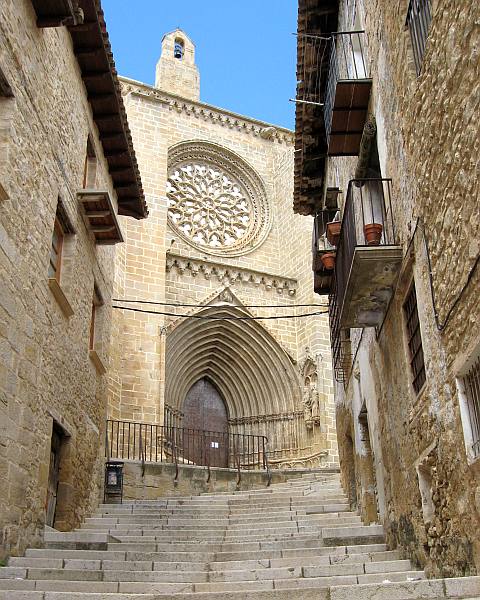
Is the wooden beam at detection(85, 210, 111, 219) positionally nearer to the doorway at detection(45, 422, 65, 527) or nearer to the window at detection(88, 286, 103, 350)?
the window at detection(88, 286, 103, 350)

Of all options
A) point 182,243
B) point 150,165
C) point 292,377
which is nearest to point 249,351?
point 292,377

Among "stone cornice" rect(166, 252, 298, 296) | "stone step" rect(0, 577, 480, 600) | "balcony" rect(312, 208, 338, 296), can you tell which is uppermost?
"stone cornice" rect(166, 252, 298, 296)

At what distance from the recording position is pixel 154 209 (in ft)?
73.8

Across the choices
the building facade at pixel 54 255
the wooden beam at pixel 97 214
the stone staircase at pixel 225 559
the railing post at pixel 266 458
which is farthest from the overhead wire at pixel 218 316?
the wooden beam at pixel 97 214

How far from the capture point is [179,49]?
30.6 meters

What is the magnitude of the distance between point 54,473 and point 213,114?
64.0 feet

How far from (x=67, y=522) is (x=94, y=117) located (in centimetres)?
671

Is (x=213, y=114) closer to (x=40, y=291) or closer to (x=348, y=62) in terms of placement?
(x=348, y=62)

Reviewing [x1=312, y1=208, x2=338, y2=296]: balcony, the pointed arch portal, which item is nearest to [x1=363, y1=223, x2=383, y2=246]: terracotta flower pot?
[x1=312, y1=208, x2=338, y2=296]: balcony

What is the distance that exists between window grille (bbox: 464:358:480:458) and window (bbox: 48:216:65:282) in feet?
20.1

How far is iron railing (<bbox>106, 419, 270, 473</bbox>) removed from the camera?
712 inches

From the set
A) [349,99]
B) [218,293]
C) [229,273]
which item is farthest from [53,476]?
[229,273]

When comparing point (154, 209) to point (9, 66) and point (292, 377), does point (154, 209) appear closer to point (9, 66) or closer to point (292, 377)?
point (292, 377)

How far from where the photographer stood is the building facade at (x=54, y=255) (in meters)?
7.71
